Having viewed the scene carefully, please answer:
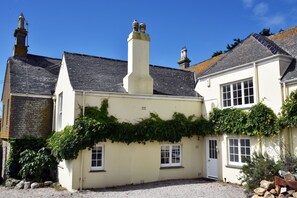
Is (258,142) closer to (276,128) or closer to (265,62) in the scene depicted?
(276,128)

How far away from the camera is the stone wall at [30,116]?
16.5 m

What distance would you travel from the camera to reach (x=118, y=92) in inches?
575

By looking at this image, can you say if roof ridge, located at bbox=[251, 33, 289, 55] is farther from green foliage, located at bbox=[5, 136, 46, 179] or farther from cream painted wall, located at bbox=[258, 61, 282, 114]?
green foliage, located at bbox=[5, 136, 46, 179]

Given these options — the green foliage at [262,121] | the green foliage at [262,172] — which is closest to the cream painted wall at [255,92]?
the green foliage at [262,121]

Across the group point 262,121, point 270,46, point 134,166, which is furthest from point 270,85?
point 134,166

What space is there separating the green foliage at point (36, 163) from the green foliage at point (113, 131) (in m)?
0.64

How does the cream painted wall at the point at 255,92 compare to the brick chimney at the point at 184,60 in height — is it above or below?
below

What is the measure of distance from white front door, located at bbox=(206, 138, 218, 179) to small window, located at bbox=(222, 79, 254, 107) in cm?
233

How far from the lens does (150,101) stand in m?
15.2

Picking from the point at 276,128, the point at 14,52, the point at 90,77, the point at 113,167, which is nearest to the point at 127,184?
the point at 113,167

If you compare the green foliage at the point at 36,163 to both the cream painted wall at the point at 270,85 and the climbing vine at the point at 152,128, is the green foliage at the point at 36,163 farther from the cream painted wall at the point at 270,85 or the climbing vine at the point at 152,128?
the cream painted wall at the point at 270,85

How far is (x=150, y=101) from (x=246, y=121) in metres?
5.14

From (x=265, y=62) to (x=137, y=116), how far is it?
695 centimetres

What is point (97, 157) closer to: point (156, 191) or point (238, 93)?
point (156, 191)
